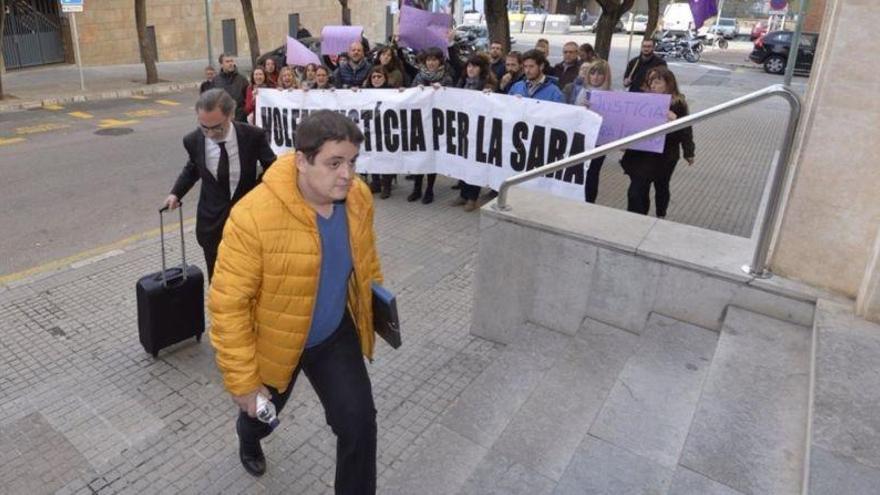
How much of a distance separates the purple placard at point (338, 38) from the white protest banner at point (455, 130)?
2931 mm

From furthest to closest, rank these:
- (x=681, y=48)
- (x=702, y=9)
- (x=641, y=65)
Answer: (x=681, y=48) → (x=702, y=9) → (x=641, y=65)

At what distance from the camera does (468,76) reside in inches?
311

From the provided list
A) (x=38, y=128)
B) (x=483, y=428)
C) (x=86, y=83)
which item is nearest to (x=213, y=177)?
(x=483, y=428)

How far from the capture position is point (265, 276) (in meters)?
2.45

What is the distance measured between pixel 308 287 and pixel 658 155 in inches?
173

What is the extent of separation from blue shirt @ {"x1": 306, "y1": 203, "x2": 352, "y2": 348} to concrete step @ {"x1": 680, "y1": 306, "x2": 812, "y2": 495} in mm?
1547

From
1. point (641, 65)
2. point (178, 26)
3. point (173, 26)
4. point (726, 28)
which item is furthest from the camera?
point (726, 28)

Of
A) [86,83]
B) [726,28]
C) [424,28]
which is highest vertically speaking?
[726,28]

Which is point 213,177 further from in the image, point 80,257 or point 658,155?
point 658,155

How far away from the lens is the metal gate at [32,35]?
64.3 ft

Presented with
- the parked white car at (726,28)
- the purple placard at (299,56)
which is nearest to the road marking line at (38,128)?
the purple placard at (299,56)

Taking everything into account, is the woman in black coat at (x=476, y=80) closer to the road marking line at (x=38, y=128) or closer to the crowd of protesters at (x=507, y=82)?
the crowd of protesters at (x=507, y=82)

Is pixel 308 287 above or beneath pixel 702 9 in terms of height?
beneath

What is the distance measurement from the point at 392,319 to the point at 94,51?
75.4 ft
